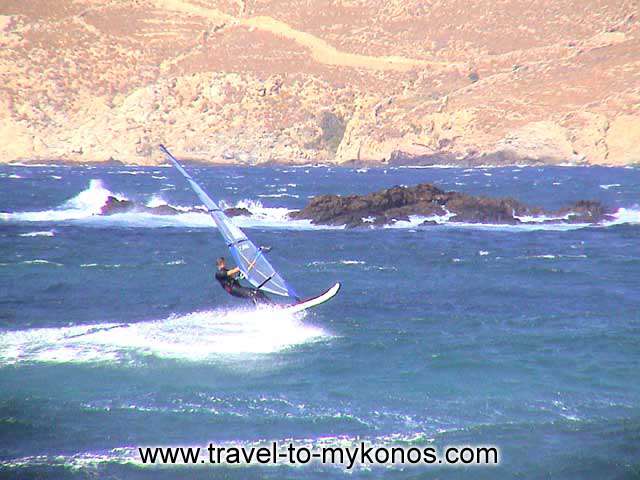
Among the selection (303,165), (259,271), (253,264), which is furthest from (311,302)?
(303,165)

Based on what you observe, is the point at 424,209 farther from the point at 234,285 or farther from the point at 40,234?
the point at 234,285

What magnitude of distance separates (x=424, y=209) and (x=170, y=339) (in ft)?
105

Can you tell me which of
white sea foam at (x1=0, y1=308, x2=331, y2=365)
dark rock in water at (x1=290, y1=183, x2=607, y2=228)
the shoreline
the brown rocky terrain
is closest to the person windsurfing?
white sea foam at (x1=0, y1=308, x2=331, y2=365)

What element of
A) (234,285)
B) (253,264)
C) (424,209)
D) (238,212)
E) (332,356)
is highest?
(238,212)

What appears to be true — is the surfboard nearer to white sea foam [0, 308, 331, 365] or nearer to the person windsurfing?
the person windsurfing

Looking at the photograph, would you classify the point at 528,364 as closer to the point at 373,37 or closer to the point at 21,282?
the point at 21,282

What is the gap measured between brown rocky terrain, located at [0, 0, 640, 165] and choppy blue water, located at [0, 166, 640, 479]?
90.2 meters

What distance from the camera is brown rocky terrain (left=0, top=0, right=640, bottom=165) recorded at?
13250 cm

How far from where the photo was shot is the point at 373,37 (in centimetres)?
18150

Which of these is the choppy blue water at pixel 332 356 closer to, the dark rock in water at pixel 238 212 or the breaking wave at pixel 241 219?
the breaking wave at pixel 241 219

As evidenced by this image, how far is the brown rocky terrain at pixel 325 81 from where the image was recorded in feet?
435

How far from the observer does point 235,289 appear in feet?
Result: 83.1

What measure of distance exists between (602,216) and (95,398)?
40.8 m

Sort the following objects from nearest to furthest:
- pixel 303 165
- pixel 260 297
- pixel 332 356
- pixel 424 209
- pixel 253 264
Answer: pixel 332 356 < pixel 260 297 < pixel 253 264 < pixel 424 209 < pixel 303 165
